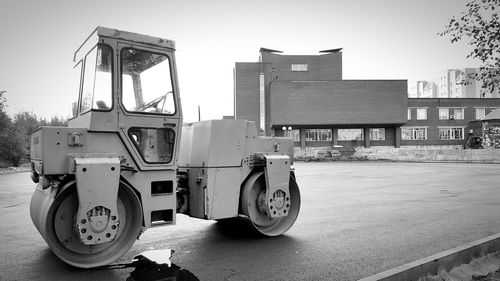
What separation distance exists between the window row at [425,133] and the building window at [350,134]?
733 cm

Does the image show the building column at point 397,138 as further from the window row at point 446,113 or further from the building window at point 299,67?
the building window at point 299,67

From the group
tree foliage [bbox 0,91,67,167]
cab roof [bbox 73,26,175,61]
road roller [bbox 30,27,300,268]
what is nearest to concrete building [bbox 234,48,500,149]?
tree foliage [bbox 0,91,67,167]

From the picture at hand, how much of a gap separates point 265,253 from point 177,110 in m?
2.48

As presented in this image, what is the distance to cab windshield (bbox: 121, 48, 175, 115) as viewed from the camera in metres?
5.57

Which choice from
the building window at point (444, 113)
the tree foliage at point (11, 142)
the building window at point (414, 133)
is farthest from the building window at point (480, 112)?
the tree foliage at point (11, 142)

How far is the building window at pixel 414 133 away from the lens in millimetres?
67250

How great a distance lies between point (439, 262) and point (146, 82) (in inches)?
177

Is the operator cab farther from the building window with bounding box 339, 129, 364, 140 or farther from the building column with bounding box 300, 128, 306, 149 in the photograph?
the building window with bounding box 339, 129, 364, 140

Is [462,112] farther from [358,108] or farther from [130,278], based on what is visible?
[130,278]

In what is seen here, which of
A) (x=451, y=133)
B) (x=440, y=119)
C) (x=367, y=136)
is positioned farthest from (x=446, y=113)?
(x=367, y=136)

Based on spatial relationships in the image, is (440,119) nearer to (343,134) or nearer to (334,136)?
(343,134)

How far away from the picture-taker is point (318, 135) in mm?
65375

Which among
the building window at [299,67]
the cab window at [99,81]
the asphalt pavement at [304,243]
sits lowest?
the asphalt pavement at [304,243]

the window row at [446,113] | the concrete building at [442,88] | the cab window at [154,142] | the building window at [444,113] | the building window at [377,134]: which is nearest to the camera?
the cab window at [154,142]
